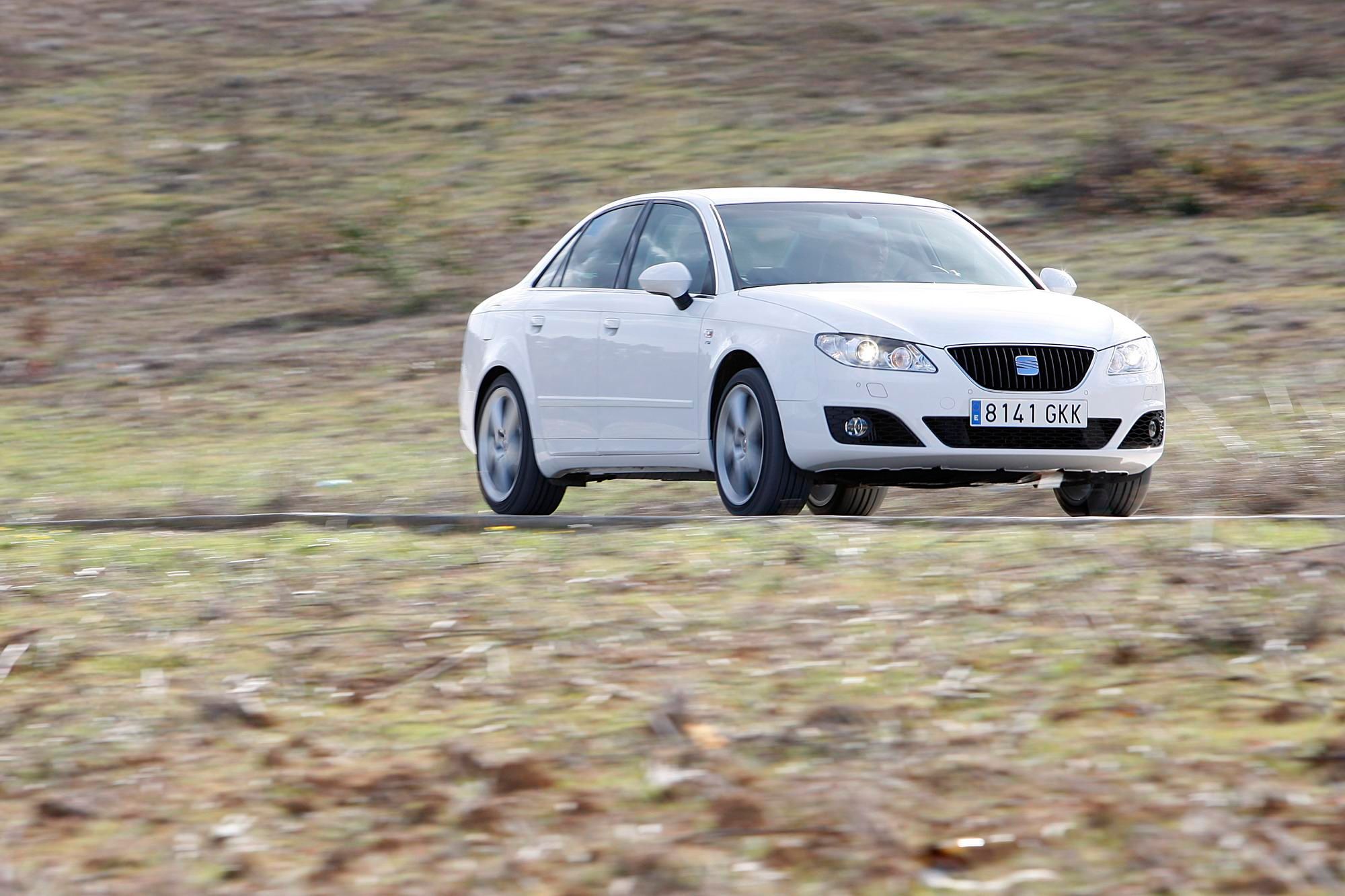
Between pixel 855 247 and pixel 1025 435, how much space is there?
1508 mm

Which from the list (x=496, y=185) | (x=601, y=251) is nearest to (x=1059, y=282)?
(x=601, y=251)

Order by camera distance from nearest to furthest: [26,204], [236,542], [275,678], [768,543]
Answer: [275,678]
[768,543]
[236,542]
[26,204]

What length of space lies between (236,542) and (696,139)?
18.4 m

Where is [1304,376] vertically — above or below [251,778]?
below

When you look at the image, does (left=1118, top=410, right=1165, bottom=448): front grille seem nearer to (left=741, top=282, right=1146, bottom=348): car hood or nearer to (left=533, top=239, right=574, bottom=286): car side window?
(left=741, top=282, right=1146, bottom=348): car hood

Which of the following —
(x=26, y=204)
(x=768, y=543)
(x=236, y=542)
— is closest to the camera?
(x=768, y=543)

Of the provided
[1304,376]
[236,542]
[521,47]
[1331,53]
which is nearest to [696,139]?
[521,47]

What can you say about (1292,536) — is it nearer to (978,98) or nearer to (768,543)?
(768,543)

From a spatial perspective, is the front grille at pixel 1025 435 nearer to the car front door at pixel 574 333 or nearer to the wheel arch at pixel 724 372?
the wheel arch at pixel 724 372

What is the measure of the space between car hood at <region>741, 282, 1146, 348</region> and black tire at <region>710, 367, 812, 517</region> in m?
0.35

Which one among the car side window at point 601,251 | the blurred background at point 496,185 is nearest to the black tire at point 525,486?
the car side window at point 601,251

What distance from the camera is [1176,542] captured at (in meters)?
7.32

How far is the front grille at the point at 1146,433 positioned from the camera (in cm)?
905

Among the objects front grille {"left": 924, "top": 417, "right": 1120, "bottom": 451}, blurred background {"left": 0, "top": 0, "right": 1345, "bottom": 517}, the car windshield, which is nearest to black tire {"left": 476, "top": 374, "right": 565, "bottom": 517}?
blurred background {"left": 0, "top": 0, "right": 1345, "bottom": 517}
